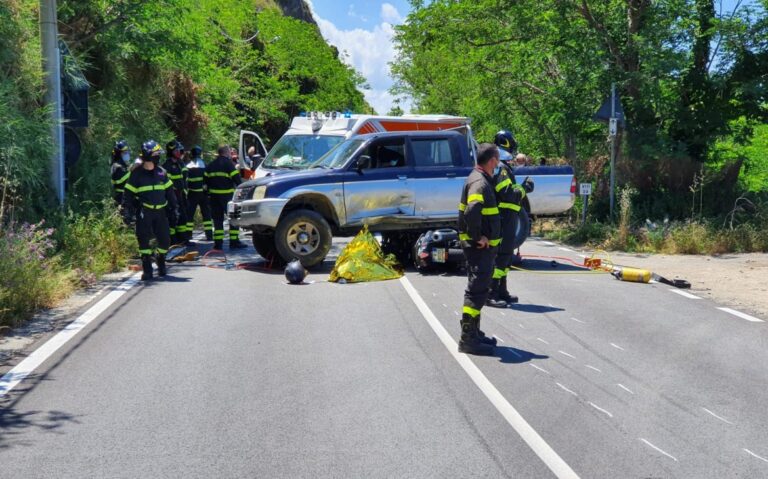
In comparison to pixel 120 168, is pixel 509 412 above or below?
below

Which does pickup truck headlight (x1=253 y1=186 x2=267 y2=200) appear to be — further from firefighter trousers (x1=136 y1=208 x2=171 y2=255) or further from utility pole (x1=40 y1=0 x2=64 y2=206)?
utility pole (x1=40 y1=0 x2=64 y2=206)

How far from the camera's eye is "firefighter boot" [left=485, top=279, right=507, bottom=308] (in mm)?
10281

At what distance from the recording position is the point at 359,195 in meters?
13.6

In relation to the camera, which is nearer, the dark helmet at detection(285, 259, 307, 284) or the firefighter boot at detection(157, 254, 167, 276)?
the dark helmet at detection(285, 259, 307, 284)

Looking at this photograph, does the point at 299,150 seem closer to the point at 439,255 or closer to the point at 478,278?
the point at 439,255

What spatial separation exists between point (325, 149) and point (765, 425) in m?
12.8

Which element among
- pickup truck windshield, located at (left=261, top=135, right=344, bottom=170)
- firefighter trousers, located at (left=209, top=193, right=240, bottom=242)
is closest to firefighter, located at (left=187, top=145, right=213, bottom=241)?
firefighter trousers, located at (left=209, top=193, right=240, bottom=242)

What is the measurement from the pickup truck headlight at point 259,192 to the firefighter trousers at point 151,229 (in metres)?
1.49

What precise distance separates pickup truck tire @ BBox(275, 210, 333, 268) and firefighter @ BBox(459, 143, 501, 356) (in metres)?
5.68

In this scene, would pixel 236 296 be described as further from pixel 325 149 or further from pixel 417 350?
pixel 325 149

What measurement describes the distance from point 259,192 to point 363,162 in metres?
1.71

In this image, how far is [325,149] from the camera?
1748cm

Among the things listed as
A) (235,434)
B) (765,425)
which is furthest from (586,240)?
(235,434)

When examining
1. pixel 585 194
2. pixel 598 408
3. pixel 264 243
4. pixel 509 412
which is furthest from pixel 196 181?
pixel 598 408
